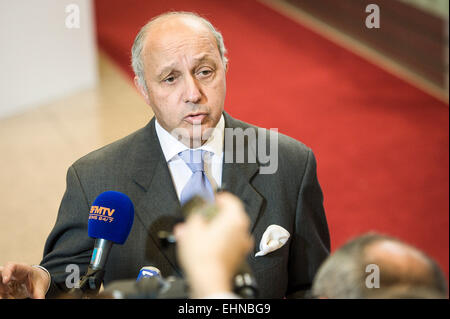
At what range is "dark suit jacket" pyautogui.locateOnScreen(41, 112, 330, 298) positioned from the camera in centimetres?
161

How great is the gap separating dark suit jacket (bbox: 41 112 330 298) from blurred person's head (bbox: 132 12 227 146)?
0.46 feet

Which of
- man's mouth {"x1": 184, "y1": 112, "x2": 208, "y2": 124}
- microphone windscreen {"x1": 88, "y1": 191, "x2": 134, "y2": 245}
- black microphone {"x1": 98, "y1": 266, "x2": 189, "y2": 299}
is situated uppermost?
man's mouth {"x1": 184, "y1": 112, "x2": 208, "y2": 124}

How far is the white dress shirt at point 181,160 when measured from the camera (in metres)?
1.67

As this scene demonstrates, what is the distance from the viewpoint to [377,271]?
3.33 ft

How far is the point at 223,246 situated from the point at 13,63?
4.06 meters

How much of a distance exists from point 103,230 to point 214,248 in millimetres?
503

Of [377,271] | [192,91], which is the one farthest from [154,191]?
[377,271]

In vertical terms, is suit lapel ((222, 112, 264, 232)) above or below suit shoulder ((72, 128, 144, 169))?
below

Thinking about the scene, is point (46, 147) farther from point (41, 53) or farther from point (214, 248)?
point (214, 248)

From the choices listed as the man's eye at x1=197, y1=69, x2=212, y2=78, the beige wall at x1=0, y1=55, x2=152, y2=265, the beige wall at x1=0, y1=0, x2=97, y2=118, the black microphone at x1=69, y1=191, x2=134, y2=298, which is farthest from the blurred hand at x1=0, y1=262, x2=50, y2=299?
the beige wall at x1=0, y1=0, x2=97, y2=118

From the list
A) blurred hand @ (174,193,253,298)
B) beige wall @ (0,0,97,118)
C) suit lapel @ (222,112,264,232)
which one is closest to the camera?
blurred hand @ (174,193,253,298)

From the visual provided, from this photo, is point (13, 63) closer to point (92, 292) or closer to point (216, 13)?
point (216, 13)

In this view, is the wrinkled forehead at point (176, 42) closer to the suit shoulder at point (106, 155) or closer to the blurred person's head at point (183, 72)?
the blurred person's head at point (183, 72)

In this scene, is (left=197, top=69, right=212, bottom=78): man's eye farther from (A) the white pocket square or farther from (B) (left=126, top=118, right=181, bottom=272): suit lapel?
(A) the white pocket square
